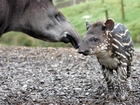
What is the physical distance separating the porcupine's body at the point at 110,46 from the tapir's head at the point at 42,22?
→ 0.77 ft

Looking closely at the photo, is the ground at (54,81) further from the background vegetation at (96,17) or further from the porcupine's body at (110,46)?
the background vegetation at (96,17)

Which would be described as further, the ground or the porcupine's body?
the ground

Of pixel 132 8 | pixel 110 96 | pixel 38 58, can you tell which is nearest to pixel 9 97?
pixel 110 96

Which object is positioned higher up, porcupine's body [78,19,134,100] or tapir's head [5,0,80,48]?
tapir's head [5,0,80,48]

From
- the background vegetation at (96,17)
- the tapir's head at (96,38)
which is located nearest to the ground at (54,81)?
the tapir's head at (96,38)

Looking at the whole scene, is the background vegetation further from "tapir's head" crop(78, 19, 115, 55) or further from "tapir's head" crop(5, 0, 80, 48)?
"tapir's head" crop(5, 0, 80, 48)

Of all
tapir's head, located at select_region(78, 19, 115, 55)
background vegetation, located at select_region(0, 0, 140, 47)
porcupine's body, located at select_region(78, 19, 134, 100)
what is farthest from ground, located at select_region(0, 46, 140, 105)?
background vegetation, located at select_region(0, 0, 140, 47)

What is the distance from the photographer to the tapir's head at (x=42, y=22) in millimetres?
4637

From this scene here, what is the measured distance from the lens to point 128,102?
5.38m

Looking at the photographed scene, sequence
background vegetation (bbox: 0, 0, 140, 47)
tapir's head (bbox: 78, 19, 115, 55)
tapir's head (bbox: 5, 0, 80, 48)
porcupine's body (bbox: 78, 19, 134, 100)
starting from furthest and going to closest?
background vegetation (bbox: 0, 0, 140, 47)
porcupine's body (bbox: 78, 19, 134, 100)
tapir's head (bbox: 78, 19, 115, 55)
tapir's head (bbox: 5, 0, 80, 48)

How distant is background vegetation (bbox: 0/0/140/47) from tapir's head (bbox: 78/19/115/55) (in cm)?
1507

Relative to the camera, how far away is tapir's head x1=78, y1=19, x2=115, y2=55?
4.86m

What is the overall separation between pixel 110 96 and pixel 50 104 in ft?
2.68

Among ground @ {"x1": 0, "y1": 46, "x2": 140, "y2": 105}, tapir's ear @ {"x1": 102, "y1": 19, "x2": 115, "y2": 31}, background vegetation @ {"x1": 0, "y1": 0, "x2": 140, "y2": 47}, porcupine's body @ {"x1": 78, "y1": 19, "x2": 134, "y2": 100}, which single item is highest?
background vegetation @ {"x1": 0, "y1": 0, "x2": 140, "y2": 47}
